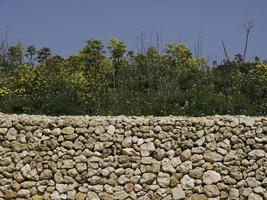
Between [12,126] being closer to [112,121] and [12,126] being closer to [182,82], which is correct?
[112,121]

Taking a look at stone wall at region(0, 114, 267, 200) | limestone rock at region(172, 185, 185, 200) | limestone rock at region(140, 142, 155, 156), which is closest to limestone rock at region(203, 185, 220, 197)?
stone wall at region(0, 114, 267, 200)

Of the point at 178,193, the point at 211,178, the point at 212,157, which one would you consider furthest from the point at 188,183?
the point at 212,157

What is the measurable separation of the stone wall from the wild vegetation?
319 cm

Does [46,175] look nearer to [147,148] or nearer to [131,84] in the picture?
[147,148]

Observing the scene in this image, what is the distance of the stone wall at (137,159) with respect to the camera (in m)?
12.9

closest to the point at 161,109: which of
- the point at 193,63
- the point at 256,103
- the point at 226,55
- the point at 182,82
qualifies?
the point at 256,103

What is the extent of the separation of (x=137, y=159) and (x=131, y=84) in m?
8.21

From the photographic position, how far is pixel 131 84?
21.1 meters

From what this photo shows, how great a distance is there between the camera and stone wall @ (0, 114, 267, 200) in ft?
42.3

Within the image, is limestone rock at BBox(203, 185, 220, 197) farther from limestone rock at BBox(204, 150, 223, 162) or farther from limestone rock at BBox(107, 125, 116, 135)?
limestone rock at BBox(107, 125, 116, 135)

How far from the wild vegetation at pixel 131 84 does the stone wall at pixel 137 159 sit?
319 centimetres


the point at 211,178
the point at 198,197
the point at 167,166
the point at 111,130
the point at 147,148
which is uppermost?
the point at 111,130

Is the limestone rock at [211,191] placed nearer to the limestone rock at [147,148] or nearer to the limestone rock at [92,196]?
the limestone rock at [147,148]

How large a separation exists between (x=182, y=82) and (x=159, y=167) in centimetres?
858
